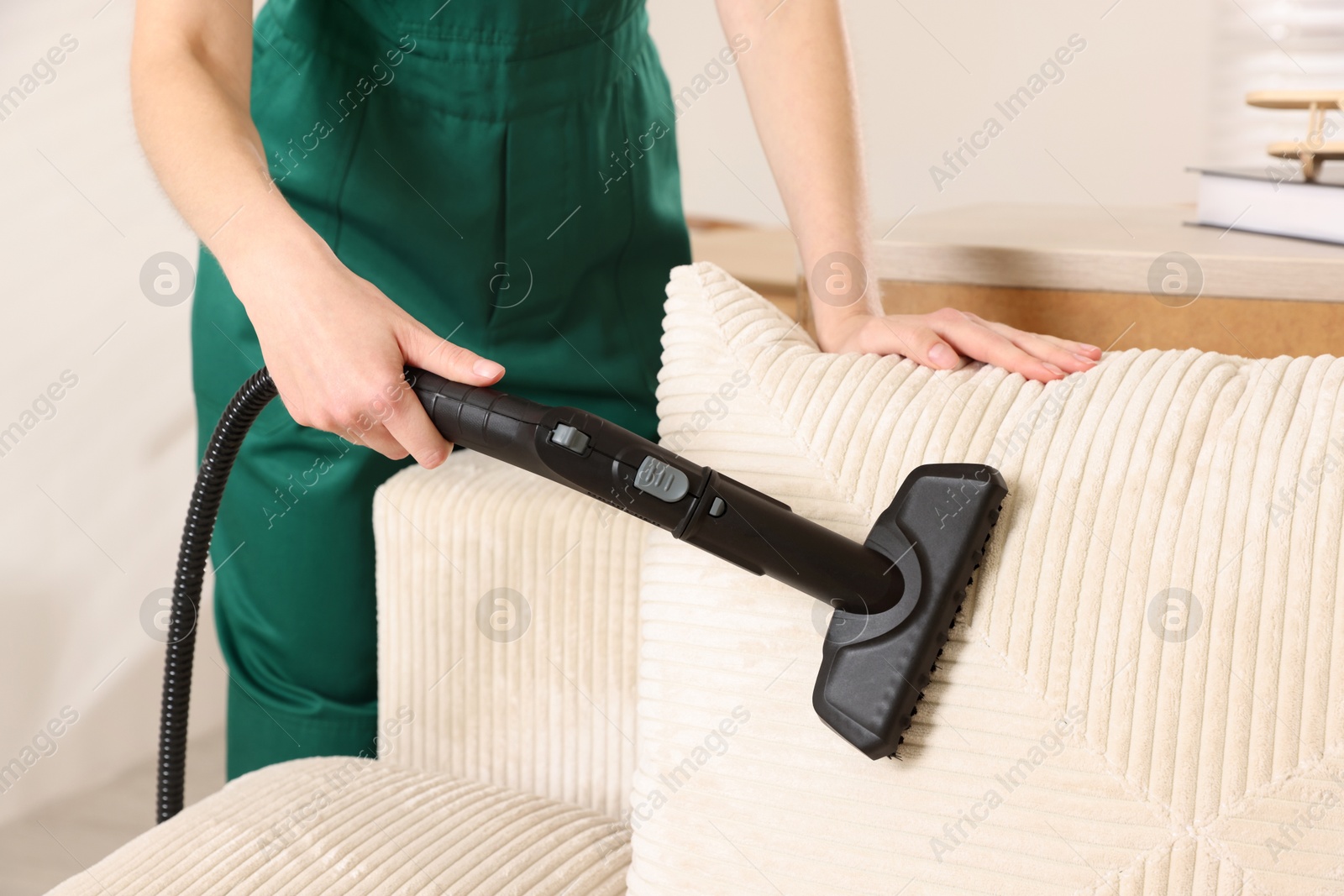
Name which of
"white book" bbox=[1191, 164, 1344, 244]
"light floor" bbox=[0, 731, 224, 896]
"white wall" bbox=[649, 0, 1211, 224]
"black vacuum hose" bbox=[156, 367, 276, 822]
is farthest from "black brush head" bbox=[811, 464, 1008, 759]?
"white wall" bbox=[649, 0, 1211, 224]

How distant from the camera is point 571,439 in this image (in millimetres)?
554

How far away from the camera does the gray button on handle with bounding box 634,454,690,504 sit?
541mm

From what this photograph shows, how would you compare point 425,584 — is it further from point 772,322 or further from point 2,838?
point 2,838

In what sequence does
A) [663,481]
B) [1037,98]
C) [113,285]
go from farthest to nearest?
[1037,98] < [113,285] < [663,481]

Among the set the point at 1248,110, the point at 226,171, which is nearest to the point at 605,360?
the point at 226,171

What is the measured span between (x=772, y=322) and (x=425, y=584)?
1.31ft

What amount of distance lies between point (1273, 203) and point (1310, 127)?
0.37 ft

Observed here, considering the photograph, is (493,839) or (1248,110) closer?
(493,839)

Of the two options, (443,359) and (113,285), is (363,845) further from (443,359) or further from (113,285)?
(113,285)

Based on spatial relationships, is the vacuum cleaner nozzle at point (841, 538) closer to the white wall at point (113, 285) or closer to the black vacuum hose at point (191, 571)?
the black vacuum hose at point (191, 571)

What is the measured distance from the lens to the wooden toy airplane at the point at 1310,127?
38.2 inches

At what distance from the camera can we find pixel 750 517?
0.54 m

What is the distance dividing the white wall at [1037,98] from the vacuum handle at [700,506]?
1313mm

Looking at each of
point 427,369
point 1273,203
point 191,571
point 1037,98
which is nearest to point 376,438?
point 427,369
